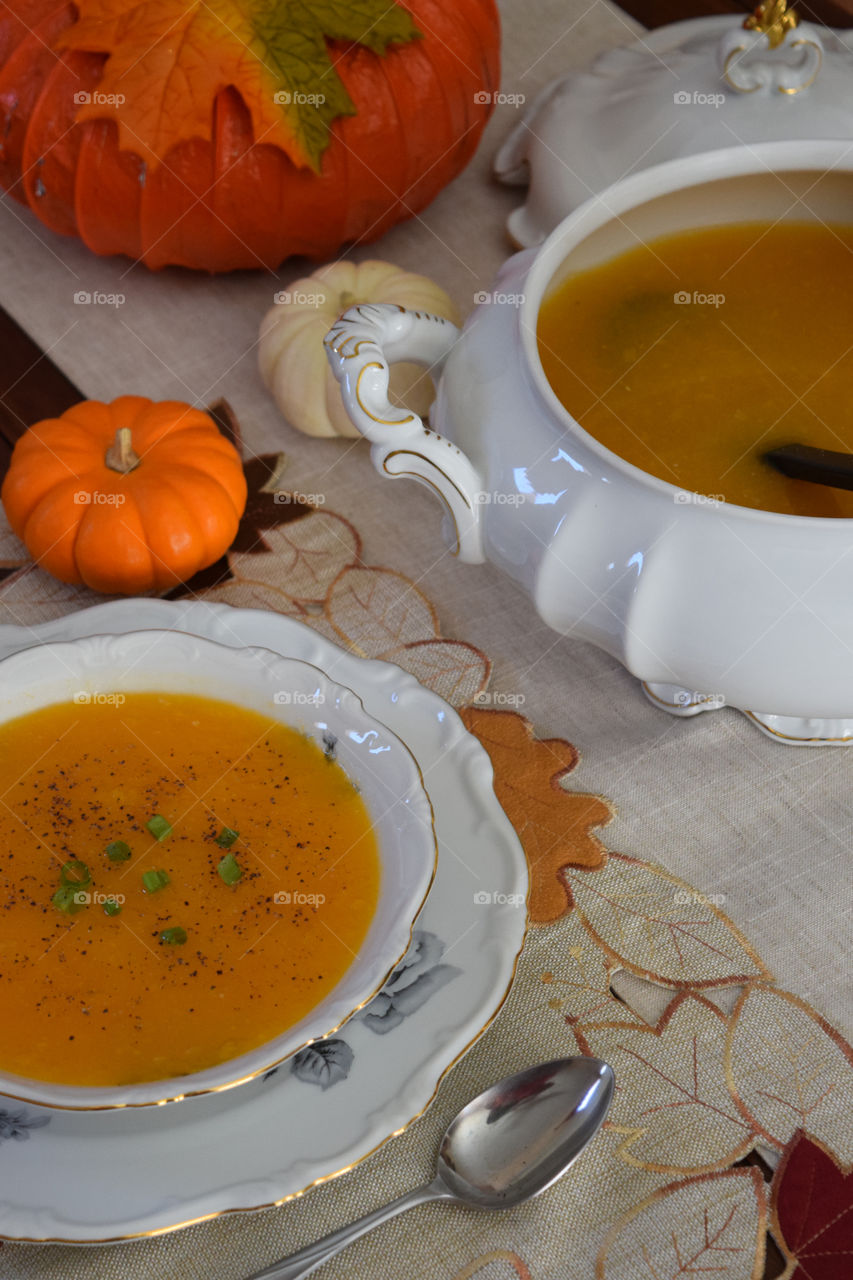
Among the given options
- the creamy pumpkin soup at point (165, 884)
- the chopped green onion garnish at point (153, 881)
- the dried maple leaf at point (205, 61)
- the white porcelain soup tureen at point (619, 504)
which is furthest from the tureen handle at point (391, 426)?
the dried maple leaf at point (205, 61)

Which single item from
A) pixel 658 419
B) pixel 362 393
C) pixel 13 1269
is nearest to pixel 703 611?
pixel 658 419

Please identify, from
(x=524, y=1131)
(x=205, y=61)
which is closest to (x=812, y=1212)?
(x=524, y=1131)

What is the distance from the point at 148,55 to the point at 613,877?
94 cm

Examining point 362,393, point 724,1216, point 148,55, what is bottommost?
point 724,1216

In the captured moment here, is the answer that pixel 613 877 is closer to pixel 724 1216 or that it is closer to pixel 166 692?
pixel 724 1216

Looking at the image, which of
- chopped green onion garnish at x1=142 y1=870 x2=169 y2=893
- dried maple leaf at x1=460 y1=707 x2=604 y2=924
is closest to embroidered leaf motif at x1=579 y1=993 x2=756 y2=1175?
dried maple leaf at x1=460 y1=707 x2=604 y2=924

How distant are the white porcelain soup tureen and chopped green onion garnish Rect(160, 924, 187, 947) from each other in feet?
1.15

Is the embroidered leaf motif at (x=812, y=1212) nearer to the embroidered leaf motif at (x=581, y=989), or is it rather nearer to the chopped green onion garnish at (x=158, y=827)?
the embroidered leaf motif at (x=581, y=989)

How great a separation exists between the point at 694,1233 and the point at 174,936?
0.38m

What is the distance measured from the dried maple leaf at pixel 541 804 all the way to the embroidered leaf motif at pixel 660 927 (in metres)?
0.02

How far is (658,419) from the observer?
3.07 ft

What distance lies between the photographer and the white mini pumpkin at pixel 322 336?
125cm

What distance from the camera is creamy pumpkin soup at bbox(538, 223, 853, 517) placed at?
91cm

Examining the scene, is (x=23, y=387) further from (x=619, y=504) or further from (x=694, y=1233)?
(x=694, y=1233)
